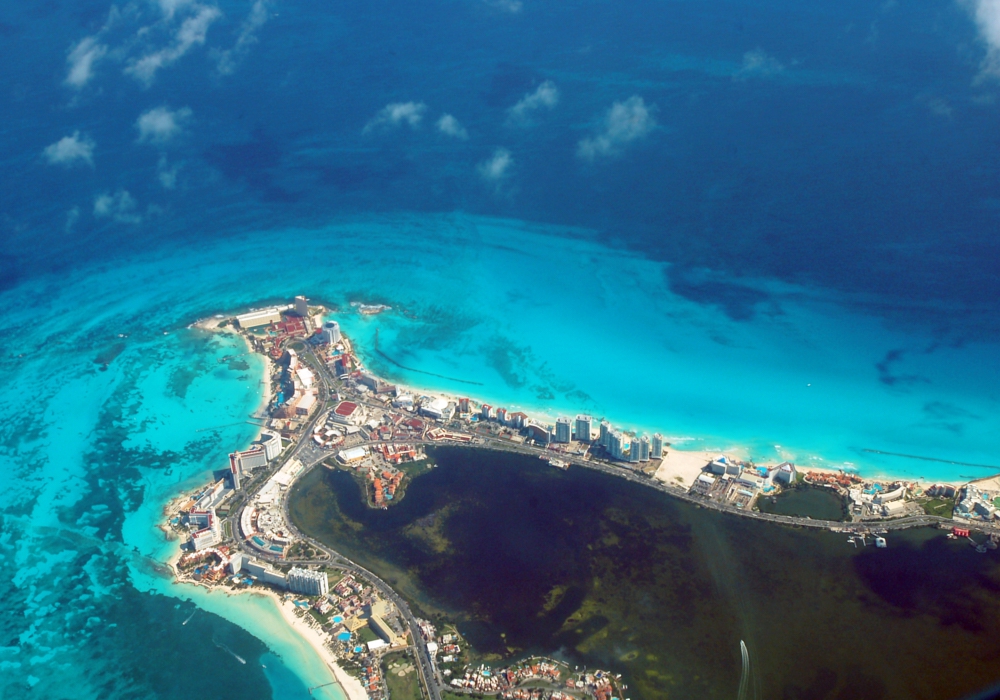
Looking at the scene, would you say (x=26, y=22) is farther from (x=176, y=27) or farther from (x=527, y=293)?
(x=527, y=293)

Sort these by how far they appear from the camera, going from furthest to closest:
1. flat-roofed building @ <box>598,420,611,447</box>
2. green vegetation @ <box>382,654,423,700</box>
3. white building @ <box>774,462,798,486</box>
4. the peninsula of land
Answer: flat-roofed building @ <box>598,420,611,447</box> → white building @ <box>774,462,798,486</box> → the peninsula of land → green vegetation @ <box>382,654,423,700</box>

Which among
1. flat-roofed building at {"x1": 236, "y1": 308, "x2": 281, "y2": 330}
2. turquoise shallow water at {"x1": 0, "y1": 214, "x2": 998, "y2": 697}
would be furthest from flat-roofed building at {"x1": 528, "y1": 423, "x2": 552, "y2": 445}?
flat-roofed building at {"x1": 236, "y1": 308, "x2": 281, "y2": 330}

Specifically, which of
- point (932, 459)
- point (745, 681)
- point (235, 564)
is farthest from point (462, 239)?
point (745, 681)

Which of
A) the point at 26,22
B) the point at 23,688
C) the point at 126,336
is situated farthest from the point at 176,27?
the point at 23,688

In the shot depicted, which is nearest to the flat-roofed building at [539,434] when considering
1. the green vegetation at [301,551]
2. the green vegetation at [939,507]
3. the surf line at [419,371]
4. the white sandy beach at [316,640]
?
the surf line at [419,371]

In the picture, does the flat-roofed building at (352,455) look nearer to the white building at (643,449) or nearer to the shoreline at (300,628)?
the shoreline at (300,628)

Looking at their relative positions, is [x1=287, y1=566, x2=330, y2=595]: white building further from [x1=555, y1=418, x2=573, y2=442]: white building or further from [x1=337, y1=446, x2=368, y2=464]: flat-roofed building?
[x1=555, y1=418, x2=573, y2=442]: white building
